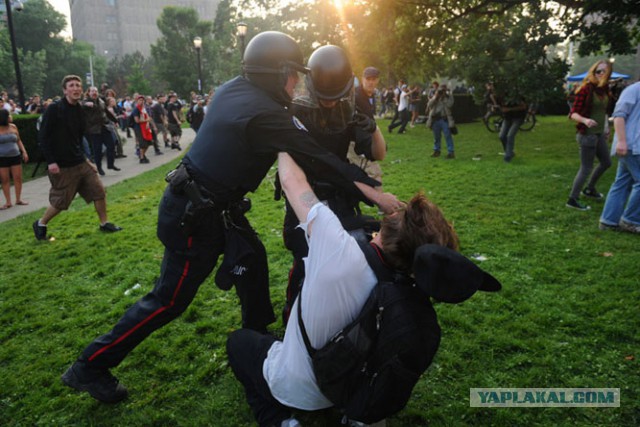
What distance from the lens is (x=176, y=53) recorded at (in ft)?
206

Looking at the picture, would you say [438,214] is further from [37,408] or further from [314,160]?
[37,408]

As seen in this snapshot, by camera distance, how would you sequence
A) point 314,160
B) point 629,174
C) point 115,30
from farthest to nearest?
point 115,30 → point 629,174 → point 314,160

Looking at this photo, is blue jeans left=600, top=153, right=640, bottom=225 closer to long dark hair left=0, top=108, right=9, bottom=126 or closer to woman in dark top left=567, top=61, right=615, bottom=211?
woman in dark top left=567, top=61, right=615, bottom=211

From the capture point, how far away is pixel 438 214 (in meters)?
1.78

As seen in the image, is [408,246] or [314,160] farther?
[314,160]

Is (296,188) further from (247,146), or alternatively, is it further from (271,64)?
(271,64)

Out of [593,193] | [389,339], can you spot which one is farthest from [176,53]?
[389,339]

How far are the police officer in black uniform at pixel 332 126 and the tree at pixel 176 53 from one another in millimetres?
63661

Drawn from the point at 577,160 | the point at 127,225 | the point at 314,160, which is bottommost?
the point at 127,225

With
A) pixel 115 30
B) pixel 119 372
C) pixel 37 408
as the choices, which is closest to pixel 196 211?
pixel 119 372

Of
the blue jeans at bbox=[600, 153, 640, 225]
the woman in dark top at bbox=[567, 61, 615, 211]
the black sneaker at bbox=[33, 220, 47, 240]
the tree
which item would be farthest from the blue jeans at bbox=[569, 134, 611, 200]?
the tree

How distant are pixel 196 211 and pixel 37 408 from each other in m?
1.71

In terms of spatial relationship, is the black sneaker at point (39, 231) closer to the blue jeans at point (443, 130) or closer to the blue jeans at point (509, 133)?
the blue jeans at point (443, 130)

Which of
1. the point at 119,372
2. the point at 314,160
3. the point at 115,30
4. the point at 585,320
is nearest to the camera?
the point at 314,160
